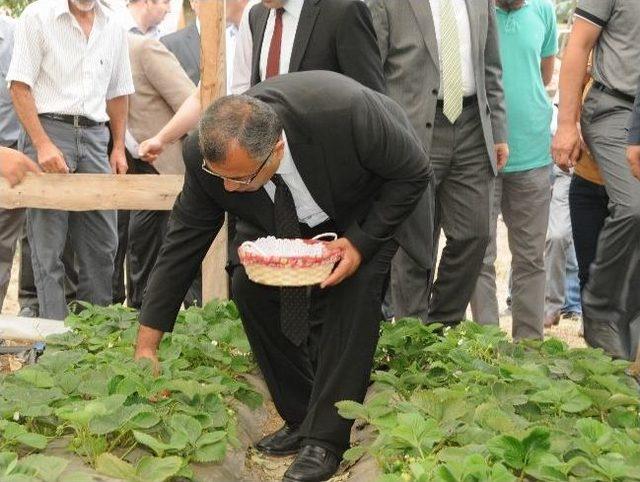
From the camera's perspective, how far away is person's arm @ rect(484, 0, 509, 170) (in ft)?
20.5

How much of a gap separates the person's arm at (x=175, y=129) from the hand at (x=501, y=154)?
1845 millimetres

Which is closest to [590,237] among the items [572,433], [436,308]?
[436,308]

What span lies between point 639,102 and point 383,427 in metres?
2.13

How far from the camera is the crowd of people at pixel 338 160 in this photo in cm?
438

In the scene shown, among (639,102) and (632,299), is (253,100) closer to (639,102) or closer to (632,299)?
(639,102)

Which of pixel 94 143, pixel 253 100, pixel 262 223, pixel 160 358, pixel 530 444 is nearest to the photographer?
pixel 530 444

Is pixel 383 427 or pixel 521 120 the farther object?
pixel 521 120

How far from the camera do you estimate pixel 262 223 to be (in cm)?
452

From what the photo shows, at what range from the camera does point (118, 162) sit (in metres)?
7.08

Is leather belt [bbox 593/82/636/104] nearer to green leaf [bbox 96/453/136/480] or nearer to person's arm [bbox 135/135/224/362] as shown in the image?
person's arm [bbox 135/135/224/362]

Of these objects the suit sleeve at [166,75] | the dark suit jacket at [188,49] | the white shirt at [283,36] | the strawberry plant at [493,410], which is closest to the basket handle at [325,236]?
the strawberry plant at [493,410]

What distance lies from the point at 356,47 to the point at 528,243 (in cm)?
194

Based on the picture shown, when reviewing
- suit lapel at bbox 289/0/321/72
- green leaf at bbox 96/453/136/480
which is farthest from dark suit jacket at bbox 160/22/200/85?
green leaf at bbox 96/453/136/480

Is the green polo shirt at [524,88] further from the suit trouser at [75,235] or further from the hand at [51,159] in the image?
the hand at [51,159]
